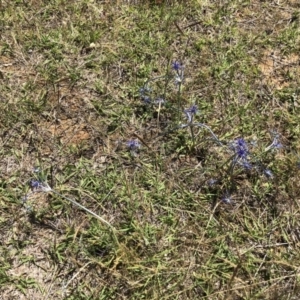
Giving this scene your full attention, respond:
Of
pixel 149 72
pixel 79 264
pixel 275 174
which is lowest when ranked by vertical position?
pixel 79 264

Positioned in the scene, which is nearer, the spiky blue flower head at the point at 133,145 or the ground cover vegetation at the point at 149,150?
the ground cover vegetation at the point at 149,150

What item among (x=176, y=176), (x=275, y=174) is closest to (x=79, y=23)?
(x=176, y=176)

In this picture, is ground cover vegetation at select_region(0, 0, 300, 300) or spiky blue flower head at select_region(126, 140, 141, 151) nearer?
ground cover vegetation at select_region(0, 0, 300, 300)

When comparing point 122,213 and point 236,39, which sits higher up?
point 236,39

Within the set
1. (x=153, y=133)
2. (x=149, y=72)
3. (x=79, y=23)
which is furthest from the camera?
(x=79, y=23)

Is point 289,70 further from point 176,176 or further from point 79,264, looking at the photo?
point 79,264

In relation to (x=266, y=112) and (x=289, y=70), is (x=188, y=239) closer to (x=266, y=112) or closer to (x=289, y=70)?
(x=266, y=112)

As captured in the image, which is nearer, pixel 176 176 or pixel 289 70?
pixel 176 176

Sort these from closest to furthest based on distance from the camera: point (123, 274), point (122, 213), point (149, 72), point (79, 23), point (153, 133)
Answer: point (123, 274) → point (122, 213) → point (153, 133) → point (149, 72) → point (79, 23)
